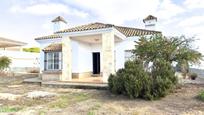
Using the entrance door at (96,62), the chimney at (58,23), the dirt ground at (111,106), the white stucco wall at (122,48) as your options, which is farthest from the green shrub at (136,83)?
the chimney at (58,23)

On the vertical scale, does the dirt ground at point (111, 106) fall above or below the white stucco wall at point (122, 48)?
below

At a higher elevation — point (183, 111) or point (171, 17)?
point (171, 17)

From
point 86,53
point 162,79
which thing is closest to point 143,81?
point 162,79

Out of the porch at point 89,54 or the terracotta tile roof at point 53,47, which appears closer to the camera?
the porch at point 89,54

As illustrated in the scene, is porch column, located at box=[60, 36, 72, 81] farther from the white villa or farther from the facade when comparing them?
the facade

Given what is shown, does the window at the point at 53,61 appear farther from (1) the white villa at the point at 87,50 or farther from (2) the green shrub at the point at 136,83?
(2) the green shrub at the point at 136,83

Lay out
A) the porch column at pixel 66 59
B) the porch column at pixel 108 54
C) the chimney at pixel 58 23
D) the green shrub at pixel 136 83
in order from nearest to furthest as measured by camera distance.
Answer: the green shrub at pixel 136 83
the porch column at pixel 108 54
the porch column at pixel 66 59
the chimney at pixel 58 23

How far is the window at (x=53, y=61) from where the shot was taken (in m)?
19.0

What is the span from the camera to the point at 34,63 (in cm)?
3456

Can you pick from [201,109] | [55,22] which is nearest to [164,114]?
[201,109]

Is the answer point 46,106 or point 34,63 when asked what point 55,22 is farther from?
point 46,106

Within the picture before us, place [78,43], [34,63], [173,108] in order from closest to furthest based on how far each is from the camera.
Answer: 1. [173,108]
2. [78,43]
3. [34,63]

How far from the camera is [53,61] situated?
19.3m

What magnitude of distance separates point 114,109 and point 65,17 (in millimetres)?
18948
